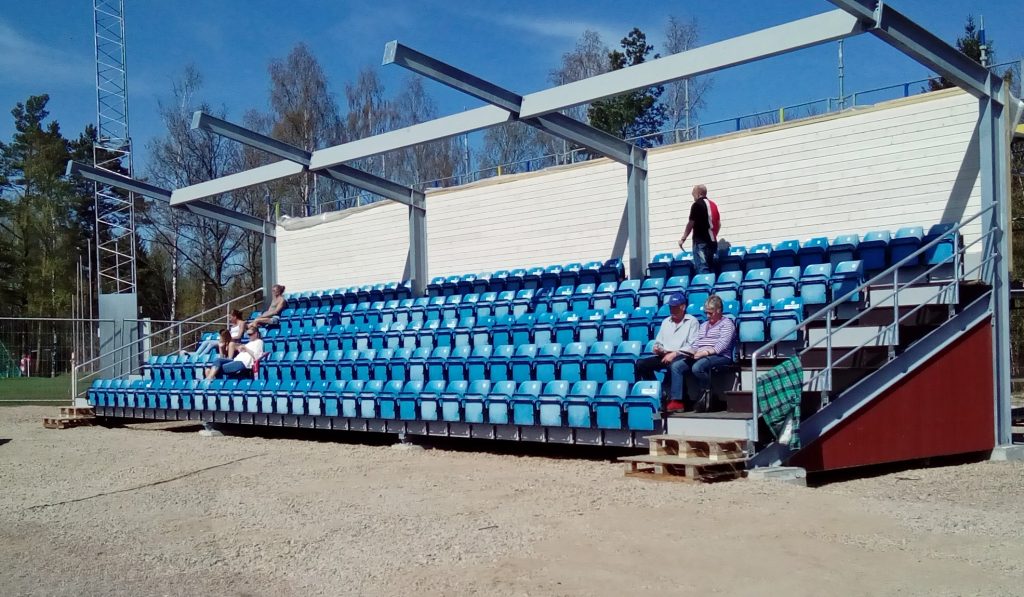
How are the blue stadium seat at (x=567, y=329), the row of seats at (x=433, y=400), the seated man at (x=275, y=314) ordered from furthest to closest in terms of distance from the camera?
the seated man at (x=275, y=314) < the blue stadium seat at (x=567, y=329) < the row of seats at (x=433, y=400)

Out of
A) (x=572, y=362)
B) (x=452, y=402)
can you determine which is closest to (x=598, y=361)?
(x=572, y=362)

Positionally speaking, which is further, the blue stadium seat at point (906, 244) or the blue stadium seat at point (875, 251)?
the blue stadium seat at point (875, 251)

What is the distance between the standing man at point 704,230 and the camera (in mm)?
12531

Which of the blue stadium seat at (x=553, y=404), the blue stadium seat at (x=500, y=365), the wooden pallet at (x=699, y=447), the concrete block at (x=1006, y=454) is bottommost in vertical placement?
the concrete block at (x=1006, y=454)

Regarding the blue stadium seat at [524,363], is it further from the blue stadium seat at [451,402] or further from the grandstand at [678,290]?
the blue stadium seat at [451,402]

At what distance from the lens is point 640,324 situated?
11.5 meters

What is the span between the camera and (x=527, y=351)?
11.8 metres

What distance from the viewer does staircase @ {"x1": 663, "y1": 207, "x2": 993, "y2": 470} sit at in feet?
28.6

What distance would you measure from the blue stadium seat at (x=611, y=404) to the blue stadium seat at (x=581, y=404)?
0.07 m

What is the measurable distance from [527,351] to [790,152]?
5044 mm

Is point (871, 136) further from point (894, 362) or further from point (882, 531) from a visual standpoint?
point (882, 531)

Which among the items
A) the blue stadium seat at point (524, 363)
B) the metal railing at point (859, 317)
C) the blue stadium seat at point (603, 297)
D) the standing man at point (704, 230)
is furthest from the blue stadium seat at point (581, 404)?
the standing man at point (704, 230)

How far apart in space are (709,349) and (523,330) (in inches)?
160

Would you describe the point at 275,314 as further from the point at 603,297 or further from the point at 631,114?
the point at 631,114
